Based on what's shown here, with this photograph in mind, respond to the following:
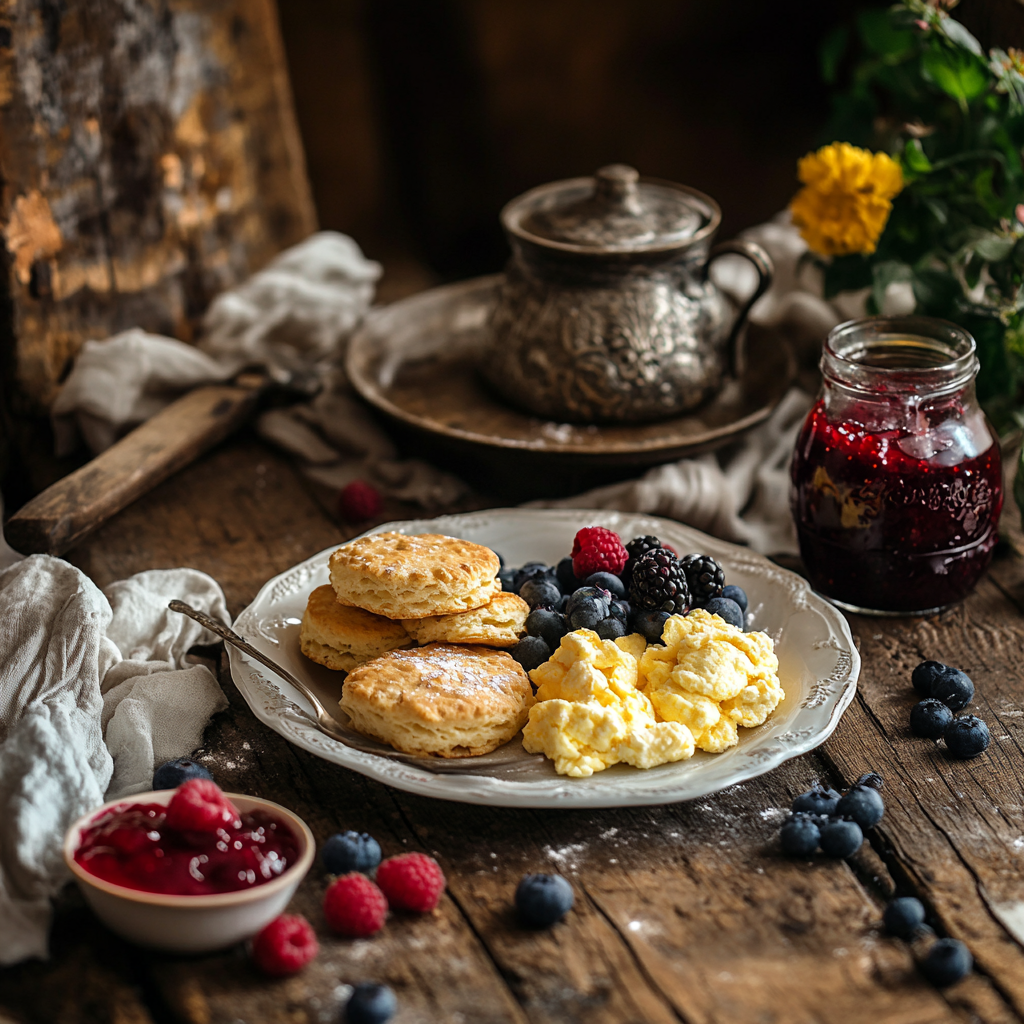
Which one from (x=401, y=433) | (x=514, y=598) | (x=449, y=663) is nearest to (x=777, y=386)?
(x=401, y=433)

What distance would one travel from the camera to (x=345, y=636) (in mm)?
1602

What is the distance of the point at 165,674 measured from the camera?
1646 millimetres

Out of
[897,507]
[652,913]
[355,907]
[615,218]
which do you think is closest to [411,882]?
[355,907]

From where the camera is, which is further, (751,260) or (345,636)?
(751,260)

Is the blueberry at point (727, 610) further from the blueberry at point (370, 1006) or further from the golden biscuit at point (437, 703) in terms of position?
the blueberry at point (370, 1006)

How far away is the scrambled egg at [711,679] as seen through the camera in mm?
1469

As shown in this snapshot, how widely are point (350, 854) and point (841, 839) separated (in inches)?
23.8

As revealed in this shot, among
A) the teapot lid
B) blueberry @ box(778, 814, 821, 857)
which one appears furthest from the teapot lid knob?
blueberry @ box(778, 814, 821, 857)

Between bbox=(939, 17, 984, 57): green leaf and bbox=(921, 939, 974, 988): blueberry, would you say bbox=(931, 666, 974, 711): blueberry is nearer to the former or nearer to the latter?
bbox=(921, 939, 974, 988): blueberry

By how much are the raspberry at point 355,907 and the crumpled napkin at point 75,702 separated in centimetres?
32

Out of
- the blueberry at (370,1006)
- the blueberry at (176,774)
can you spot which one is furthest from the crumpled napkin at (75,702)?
the blueberry at (370,1006)

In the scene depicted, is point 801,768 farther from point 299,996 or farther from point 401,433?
point 401,433

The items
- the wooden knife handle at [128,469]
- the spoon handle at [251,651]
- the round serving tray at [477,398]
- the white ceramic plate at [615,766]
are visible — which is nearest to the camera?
the white ceramic plate at [615,766]

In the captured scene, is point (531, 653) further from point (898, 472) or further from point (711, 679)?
point (898, 472)
